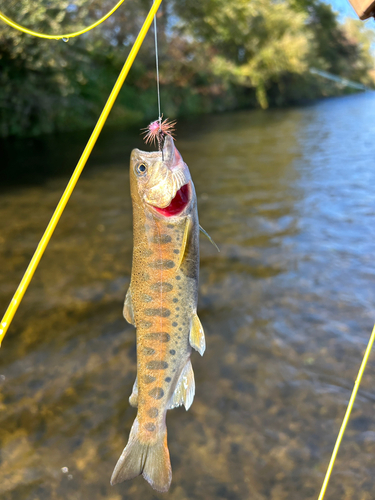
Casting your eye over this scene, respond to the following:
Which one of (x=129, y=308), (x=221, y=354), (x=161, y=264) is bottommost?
(x=221, y=354)

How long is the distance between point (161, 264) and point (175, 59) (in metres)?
29.0

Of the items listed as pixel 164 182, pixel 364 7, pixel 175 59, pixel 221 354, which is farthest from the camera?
pixel 175 59

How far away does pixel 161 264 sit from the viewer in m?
2.12

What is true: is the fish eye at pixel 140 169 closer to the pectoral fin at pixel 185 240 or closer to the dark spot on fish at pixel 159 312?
the pectoral fin at pixel 185 240

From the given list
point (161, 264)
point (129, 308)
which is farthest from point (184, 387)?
point (161, 264)

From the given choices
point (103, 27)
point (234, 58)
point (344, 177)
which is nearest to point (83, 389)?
point (344, 177)

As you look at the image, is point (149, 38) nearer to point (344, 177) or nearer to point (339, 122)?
point (339, 122)

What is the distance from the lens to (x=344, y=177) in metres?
11.3

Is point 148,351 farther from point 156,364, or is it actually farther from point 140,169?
point 140,169

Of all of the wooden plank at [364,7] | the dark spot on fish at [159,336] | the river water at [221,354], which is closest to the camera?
the wooden plank at [364,7]

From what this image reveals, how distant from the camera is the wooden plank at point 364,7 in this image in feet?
6.39

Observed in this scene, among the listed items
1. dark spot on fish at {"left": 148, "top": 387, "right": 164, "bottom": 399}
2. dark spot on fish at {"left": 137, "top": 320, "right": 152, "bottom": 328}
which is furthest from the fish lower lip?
dark spot on fish at {"left": 148, "top": 387, "right": 164, "bottom": 399}

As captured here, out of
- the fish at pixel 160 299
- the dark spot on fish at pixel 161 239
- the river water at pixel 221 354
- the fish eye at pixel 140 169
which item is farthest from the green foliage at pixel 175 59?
the dark spot on fish at pixel 161 239

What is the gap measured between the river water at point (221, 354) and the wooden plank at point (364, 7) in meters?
3.19
